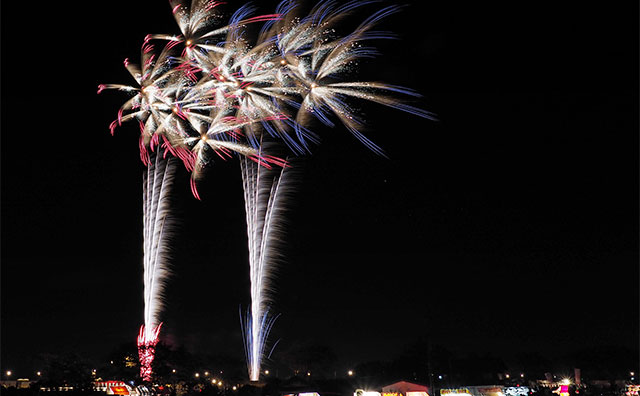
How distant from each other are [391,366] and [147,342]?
57009mm

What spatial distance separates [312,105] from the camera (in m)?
18.1

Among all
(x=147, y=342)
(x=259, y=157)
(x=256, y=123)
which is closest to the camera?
(x=256, y=123)

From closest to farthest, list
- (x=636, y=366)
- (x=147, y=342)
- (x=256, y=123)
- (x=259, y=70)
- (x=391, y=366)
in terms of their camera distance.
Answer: (x=259, y=70), (x=256, y=123), (x=147, y=342), (x=391, y=366), (x=636, y=366)

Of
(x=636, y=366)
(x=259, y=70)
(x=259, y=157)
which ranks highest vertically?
(x=259, y=70)

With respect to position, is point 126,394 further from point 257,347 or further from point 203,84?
point 203,84

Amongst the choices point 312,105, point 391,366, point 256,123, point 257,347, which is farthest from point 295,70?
point 391,366

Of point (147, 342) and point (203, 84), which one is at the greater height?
point (203, 84)

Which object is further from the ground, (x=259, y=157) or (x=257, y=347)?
(x=259, y=157)

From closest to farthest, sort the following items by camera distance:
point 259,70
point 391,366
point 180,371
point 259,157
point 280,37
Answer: point 280,37
point 259,70
point 259,157
point 180,371
point 391,366

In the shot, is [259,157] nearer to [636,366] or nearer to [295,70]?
[295,70]

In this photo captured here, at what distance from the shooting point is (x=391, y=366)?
3228 inches

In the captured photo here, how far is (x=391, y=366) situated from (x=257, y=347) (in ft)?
206

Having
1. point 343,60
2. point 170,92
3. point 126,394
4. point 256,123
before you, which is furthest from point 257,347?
point 343,60

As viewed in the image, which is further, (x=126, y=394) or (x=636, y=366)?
(x=636, y=366)
